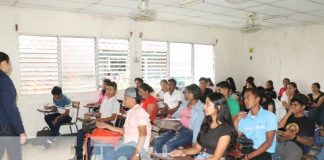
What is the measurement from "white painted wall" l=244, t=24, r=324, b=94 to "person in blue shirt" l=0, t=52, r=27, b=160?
7673 mm

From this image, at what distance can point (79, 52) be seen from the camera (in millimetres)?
6660

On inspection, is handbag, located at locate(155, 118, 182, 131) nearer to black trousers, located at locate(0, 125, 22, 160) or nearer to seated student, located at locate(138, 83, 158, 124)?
seated student, located at locate(138, 83, 158, 124)

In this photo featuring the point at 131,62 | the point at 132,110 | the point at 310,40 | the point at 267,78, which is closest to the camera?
the point at 132,110

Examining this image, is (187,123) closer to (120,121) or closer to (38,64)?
(120,121)

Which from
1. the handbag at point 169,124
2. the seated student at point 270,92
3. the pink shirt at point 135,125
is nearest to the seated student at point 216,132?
the pink shirt at point 135,125

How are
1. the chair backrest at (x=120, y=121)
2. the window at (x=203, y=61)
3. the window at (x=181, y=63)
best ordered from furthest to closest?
the window at (x=203, y=61), the window at (x=181, y=63), the chair backrest at (x=120, y=121)

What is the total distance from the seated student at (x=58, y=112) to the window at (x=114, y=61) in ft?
4.17

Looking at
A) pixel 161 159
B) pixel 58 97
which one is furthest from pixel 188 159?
pixel 58 97

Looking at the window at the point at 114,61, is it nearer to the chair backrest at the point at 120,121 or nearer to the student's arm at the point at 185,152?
the chair backrest at the point at 120,121

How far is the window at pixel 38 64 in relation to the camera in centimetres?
604

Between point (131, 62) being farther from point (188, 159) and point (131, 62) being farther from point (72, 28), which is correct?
point (188, 159)

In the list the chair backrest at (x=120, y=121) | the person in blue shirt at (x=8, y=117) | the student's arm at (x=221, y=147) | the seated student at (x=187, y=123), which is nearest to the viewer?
the student's arm at (x=221, y=147)

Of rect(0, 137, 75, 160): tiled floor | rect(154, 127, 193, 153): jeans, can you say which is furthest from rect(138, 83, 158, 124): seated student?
rect(0, 137, 75, 160): tiled floor

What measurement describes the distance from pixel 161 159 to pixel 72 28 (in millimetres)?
4766
